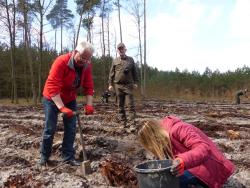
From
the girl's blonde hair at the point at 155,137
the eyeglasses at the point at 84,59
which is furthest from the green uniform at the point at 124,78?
the girl's blonde hair at the point at 155,137

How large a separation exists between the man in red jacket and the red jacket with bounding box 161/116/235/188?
89.1 inches

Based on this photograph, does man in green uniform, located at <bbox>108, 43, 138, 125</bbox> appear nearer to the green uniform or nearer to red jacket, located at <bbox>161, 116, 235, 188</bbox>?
the green uniform

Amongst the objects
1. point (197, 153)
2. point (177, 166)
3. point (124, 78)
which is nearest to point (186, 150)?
point (197, 153)

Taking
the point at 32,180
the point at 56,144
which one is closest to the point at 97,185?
the point at 32,180

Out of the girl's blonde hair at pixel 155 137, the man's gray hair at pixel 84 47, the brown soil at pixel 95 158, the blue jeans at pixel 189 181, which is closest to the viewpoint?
the girl's blonde hair at pixel 155 137

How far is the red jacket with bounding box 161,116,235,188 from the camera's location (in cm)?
368

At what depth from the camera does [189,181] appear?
423 cm

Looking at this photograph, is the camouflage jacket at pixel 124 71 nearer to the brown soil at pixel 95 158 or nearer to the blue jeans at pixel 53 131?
the brown soil at pixel 95 158

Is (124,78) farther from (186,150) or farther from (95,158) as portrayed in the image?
(186,150)

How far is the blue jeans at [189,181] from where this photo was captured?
4.21 metres

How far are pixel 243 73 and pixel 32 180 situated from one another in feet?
118

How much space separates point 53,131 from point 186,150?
289 centimetres

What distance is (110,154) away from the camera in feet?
22.3

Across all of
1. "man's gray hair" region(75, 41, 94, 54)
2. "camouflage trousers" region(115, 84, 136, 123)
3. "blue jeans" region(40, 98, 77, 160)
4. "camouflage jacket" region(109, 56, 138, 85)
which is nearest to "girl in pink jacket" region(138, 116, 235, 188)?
"man's gray hair" region(75, 41, 94, 54)
